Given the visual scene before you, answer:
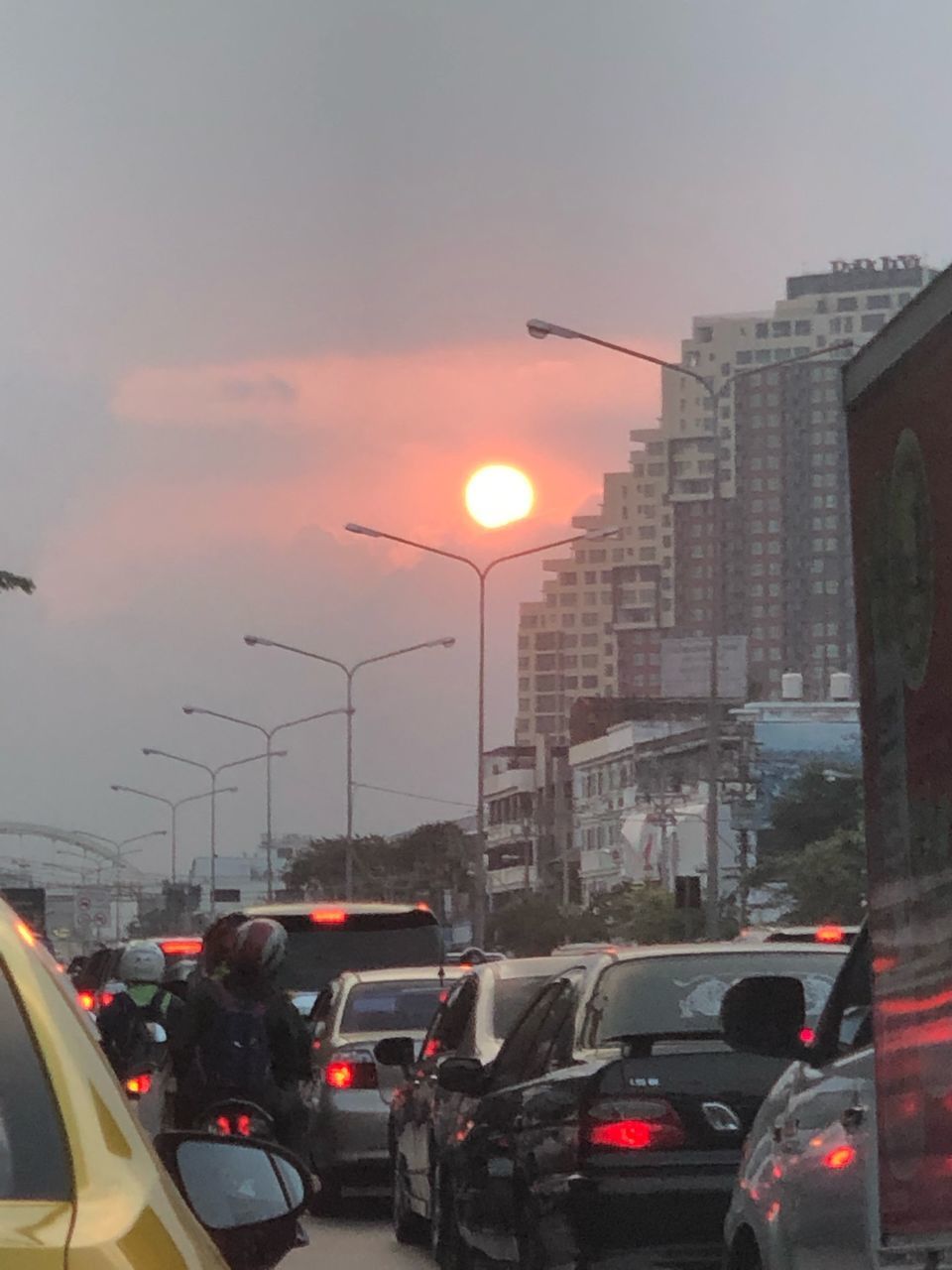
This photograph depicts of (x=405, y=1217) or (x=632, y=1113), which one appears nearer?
(x=632, y=1113)

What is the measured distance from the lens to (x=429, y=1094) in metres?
13.6

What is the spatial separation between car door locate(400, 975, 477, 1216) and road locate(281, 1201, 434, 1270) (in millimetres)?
297

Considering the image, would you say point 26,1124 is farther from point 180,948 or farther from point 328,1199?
point 180,948

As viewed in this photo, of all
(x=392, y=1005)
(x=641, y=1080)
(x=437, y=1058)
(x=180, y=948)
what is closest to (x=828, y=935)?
(x=392, y=1005)

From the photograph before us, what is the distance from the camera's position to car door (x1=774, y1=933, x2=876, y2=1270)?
564cm

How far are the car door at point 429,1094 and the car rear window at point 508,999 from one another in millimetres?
188

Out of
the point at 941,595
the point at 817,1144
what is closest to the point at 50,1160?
the point at 941,595

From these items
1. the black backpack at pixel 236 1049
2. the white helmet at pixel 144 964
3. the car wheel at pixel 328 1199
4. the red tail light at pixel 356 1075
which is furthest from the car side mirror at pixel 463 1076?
the car wheel at pixel 328 1199

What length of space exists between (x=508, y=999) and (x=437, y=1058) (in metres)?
0.57

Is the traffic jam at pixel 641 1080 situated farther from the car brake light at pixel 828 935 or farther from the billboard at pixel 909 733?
the car brake light at pixel 828 935

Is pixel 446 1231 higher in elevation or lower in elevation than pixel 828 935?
lower

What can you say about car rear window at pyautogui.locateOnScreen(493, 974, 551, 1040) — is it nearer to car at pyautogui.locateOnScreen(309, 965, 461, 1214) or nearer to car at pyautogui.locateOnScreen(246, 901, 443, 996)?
car at pyautogui.locateOnScreen(309, 965, 461, 1214)

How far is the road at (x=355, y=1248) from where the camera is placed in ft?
45.4

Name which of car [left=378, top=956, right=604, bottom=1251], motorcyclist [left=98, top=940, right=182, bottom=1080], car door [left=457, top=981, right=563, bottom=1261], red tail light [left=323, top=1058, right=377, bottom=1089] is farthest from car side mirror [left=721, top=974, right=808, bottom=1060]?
red tail light [left=323, top=1058, right=377, bottom=1089]
